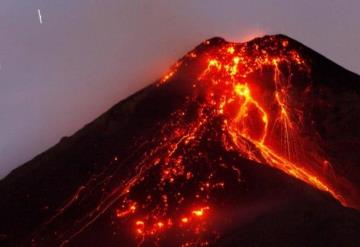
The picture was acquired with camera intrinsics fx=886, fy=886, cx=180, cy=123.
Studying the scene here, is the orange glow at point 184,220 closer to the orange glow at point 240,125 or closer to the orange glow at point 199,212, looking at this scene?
the orange glow at point 240,125

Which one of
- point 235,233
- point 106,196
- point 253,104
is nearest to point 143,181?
point 106,196

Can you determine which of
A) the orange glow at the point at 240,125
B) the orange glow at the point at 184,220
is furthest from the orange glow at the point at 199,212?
the orange glow at the point at 184,220

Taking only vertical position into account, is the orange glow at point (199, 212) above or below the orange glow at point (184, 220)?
above

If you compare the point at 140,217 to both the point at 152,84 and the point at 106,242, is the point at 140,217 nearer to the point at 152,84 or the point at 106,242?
the point at 106,242

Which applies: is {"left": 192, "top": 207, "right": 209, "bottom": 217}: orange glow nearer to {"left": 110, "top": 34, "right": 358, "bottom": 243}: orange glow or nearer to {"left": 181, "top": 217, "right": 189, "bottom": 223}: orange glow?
{"left": 110, "top": 34, "right": 358, "bottom": 243}: orange glow

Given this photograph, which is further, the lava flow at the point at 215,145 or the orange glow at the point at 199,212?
the lava flow at the point at 215,145

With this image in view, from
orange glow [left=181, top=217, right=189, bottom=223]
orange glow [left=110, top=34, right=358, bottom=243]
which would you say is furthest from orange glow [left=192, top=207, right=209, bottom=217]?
orange glow [left=181, top=217, right=189, bottom=223]

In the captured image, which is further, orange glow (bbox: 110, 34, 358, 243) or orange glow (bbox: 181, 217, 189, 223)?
orange glow (bbox: 110, 34, 358, 243)
